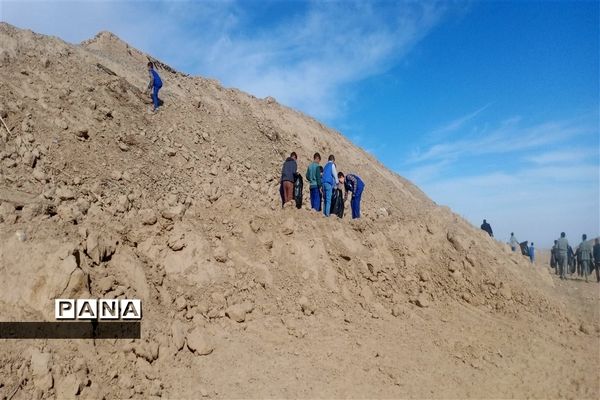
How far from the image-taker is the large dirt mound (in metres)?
4.93

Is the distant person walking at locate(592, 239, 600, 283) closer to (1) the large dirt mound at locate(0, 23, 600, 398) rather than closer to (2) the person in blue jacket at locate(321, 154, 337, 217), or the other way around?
(1) the large dirt mound at locate(0, 23, 600, 398)

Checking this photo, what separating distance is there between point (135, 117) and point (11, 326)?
5420 mm

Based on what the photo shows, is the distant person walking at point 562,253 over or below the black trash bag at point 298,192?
below

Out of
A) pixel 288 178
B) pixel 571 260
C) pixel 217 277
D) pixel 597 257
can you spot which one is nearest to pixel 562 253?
pixel 597 257

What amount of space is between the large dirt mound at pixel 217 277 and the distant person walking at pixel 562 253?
6.27 meters

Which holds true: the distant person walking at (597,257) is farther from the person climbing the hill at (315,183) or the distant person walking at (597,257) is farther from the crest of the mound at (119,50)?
the crest of the mound at (119,50)

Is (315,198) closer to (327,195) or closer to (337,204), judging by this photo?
(327,195)

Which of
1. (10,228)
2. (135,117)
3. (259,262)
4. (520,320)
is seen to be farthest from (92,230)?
(520,320)

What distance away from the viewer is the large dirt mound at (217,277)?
194 inches

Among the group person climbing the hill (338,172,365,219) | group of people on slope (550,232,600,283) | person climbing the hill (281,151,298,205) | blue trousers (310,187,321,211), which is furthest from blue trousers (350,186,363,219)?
group of people on slope (550,232,600,283)

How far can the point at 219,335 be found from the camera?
5867mm

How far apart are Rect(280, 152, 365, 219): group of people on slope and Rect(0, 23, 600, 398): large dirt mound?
0.52 m

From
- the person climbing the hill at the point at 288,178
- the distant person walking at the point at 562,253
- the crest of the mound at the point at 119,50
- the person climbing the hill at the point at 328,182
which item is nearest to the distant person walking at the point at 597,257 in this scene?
the distant person walking at the point at 562,253

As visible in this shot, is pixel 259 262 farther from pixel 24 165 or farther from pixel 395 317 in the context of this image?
pixel 24 165
